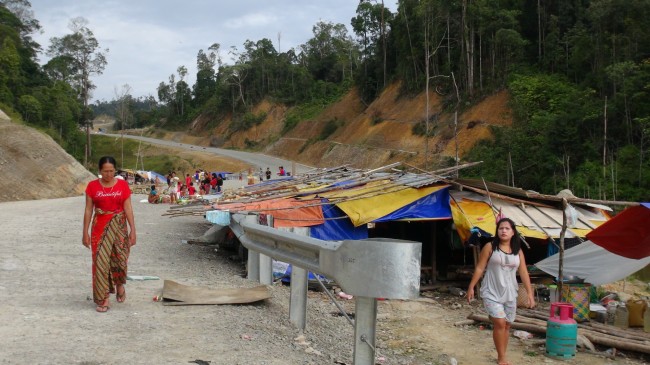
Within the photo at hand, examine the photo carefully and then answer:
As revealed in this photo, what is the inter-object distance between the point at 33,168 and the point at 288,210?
859 inches

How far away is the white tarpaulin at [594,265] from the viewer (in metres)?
9.32

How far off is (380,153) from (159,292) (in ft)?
120

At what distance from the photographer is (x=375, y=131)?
45.6 m

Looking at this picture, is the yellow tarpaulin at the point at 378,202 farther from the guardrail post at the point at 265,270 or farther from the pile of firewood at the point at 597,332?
the guardrail post at the point at 265,270

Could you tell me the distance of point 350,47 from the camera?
245 ft

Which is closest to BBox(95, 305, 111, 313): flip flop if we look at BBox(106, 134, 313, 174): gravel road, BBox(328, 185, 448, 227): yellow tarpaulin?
BBox(328, 185, 448, 227): yellow tarpaulin

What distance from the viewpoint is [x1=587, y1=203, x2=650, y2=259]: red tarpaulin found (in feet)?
25.1

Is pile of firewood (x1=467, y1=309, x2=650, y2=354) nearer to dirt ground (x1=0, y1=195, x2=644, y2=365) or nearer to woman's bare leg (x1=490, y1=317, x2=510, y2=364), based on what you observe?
dirt ground (x1=0, y1=195, x2=644, y2=365)

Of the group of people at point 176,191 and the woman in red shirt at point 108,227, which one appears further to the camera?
the group of people at point 176,191

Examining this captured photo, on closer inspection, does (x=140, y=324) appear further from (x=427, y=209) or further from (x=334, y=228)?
(x=427, y=209)

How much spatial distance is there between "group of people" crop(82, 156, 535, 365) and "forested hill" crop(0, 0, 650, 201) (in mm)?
19111

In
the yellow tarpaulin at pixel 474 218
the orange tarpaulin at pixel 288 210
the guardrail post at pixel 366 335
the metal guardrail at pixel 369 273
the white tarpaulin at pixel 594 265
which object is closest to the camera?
the metal guardrail at pixel 369 273

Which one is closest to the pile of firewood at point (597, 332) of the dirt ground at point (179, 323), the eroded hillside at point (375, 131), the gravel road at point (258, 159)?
the dirt ground at point (179, 323)

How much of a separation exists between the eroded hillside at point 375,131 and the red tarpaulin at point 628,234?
18.4 meters
